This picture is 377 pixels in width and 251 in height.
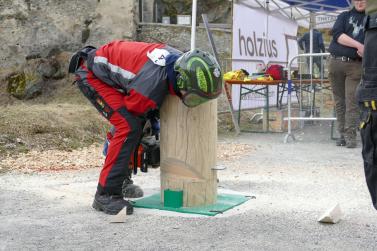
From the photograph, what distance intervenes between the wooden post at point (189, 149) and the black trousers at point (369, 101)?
6.85ft

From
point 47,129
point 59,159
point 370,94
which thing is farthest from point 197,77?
point 47,129

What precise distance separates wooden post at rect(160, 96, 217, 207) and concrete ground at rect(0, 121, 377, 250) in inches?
10.8

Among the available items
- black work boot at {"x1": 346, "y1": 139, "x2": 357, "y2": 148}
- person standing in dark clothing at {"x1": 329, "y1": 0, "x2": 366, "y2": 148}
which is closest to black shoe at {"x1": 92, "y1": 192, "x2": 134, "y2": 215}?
person standing in dark clothing at {"x1": 329, "y1": 0, "x2": 366, "y2": 148}

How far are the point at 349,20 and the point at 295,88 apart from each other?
2.71 metres

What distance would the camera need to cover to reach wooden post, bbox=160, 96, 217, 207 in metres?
4.97

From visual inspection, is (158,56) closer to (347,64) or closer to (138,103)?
(138,103)

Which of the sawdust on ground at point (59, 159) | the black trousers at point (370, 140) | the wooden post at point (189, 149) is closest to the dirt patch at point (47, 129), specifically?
the sawdust on ground at point (59, 159)

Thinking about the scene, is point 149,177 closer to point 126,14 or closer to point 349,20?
point 349,20

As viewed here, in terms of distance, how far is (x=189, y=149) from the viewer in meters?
5.00

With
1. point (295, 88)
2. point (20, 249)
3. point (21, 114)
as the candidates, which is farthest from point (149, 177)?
point (295, 88)

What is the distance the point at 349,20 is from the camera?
8.34 m

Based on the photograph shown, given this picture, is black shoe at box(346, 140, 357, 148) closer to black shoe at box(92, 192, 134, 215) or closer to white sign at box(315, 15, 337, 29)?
black shoe at box(92, 192, 134, 215)

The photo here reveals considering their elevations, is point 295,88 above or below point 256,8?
below

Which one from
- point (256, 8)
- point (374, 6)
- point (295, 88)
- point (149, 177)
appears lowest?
point (149, 177)
